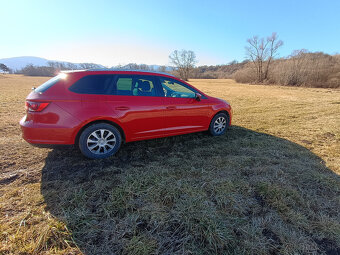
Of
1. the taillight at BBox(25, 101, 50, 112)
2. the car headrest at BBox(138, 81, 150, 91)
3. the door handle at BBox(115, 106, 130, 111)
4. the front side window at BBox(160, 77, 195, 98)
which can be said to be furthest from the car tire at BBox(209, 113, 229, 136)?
the taillight at BBox(25, 101, 50, 112)

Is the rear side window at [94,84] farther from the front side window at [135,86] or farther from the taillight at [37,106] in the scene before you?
the taillight at [37,106]

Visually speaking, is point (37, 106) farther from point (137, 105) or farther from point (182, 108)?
point (182, 108)

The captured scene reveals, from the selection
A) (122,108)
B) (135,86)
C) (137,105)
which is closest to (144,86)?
(135,86)

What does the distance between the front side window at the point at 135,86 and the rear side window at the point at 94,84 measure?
0.18 metres

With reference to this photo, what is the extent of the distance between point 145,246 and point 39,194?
1.70m

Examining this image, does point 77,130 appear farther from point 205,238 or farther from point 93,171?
point 205,238

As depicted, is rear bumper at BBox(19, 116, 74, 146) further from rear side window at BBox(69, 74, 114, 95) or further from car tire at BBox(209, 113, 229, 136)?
car tire at BBox(209, 113, 229, 136)

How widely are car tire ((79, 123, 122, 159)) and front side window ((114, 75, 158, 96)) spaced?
0.73 meters

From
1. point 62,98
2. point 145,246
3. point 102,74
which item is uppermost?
point 102,74

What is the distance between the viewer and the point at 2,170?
2928 millimetres

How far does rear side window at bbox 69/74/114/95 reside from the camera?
3.08 metres

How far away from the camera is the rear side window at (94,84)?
3.08 meters

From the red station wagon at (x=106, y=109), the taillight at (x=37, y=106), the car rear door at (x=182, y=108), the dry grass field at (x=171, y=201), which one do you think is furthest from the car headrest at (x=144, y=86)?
the taillight at (x=37, y=106)

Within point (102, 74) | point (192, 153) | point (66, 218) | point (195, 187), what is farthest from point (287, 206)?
point (102, 74)
